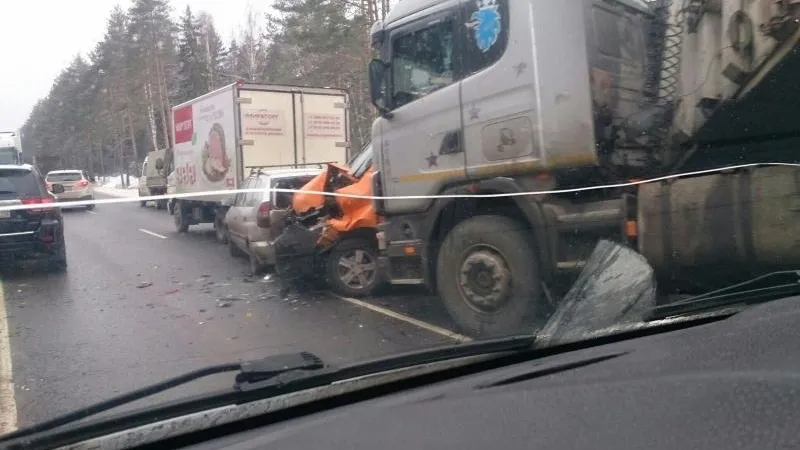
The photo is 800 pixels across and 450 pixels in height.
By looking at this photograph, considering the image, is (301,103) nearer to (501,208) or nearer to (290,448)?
(501,208)

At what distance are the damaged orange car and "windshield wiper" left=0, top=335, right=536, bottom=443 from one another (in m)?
2.50

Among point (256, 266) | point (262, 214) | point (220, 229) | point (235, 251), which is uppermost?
point (262, 214)

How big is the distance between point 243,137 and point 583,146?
12.8 ft

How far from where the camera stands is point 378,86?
6043 mm

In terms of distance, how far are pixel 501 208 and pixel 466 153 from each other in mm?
539

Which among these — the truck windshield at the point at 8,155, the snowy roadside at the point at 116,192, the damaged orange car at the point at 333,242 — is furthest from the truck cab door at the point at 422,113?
the truck windshield at the point at 8,155

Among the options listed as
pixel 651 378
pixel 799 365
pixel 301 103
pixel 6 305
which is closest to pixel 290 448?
pixel 651 378

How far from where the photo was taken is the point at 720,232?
4.66 metres

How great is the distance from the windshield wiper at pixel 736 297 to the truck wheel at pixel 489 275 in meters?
1.22

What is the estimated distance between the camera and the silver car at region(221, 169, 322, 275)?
5383 mm

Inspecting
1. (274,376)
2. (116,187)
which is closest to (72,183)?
(116,187)

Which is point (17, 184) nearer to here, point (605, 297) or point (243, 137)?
point (243, 137)

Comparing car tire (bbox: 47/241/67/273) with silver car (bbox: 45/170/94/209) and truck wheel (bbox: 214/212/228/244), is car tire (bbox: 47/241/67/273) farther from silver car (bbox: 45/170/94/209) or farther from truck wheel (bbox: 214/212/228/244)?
truck wheel (bbox: 214/212/228/244)

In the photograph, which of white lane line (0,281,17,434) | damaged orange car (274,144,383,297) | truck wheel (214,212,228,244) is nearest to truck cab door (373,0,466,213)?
damaged orange car (274,144,383,297)
